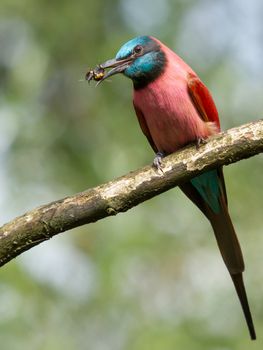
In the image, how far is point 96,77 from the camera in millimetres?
5090

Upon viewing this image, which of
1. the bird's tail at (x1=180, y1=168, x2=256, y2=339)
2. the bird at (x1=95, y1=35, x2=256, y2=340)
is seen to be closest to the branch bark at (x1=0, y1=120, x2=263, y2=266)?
the bird at (x1=95, y1=35, x2=256, y2=340)

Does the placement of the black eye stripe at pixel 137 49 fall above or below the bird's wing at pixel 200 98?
above

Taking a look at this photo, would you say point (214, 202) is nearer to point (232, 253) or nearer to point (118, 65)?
point (232, 253)

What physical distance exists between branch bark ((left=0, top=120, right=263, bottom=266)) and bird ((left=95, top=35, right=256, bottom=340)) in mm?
648

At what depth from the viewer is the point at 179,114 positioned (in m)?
4.84

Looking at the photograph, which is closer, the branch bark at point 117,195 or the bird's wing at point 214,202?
the branch bark at point 117,195

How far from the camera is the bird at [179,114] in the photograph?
4840mm

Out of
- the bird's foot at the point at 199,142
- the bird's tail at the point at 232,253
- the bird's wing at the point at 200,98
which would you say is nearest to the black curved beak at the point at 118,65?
the bird's wing at the point at 200,98

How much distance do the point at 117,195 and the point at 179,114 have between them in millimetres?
1008

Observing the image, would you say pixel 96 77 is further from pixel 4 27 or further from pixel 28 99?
pixel 4 27

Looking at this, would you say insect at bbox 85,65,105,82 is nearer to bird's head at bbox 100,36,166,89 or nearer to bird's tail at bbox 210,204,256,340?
bird's head at bbox 100,36,166,89

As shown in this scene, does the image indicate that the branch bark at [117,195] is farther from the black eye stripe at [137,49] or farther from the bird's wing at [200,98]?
the black eye stripe at [137,49]

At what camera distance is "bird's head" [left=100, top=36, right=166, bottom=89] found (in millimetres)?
4961

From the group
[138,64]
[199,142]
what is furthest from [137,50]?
[199,142]
